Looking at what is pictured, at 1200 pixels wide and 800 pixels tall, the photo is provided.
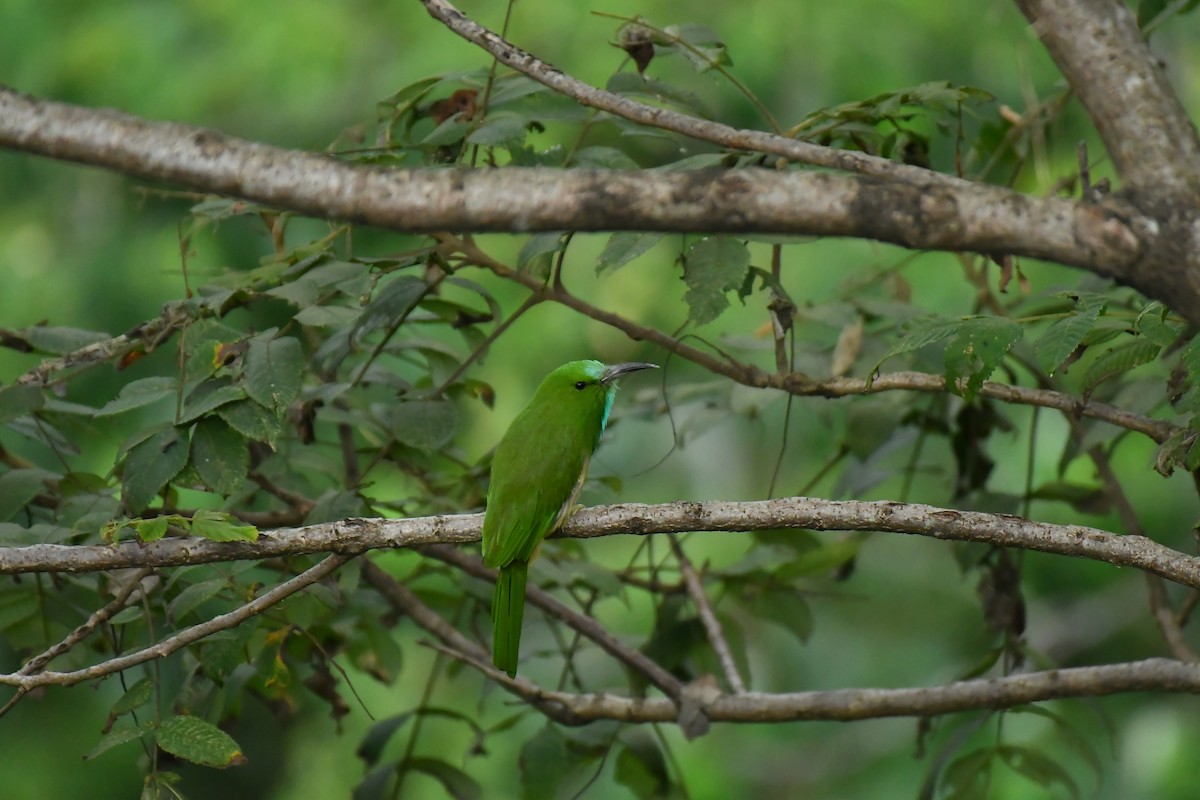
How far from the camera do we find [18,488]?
2381 mm

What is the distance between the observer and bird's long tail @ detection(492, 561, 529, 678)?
246 cm

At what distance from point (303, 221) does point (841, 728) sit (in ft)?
11.1

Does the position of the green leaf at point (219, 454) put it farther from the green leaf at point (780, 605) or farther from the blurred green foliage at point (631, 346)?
the blurred green foliage at point (631, 346)

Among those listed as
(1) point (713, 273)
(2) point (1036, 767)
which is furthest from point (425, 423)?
(2) point (1036, 767)

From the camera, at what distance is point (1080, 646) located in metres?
5.51

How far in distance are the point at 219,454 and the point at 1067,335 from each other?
Result: 1282mm

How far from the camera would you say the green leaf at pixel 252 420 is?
2027 millimetres

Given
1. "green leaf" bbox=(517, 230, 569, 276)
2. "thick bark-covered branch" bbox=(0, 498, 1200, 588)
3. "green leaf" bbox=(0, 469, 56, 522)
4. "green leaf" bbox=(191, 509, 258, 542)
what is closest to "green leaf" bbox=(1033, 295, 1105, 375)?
"thick bark-covered branch" bbox=(0, 498, 1200, 588)

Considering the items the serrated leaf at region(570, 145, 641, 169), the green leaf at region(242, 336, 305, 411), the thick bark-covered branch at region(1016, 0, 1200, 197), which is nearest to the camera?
the thick bark-covered branch at region(1016, 0, 1200, 197)

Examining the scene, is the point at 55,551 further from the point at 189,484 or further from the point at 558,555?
the point at 558,555

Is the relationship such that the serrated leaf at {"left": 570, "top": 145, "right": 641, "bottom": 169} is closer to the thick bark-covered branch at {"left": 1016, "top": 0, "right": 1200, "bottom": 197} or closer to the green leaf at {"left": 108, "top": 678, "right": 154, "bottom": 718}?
the thick bark-covered branch at {"left": 1016, "top": 0, "right": 1200, "bottom": 197}

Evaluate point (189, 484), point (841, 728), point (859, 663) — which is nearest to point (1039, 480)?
point (859, 663)

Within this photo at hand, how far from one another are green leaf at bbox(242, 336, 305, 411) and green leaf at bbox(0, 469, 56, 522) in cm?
59

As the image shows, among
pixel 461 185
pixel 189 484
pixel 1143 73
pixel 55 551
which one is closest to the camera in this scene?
pixel 461 185
